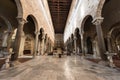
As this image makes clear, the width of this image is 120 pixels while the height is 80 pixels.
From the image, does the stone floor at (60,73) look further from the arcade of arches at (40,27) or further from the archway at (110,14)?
the archway at (110,14)

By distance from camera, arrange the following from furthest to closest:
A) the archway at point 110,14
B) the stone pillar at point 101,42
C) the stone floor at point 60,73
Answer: the archway at point 110,14 < the stone pillar at point 101,42 < the stone floor at point 60,73

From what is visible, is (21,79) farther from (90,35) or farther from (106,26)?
(90,35)

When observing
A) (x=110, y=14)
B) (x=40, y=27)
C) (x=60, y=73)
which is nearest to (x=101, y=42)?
(x=60, y=73)

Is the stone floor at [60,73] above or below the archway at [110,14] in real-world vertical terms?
below

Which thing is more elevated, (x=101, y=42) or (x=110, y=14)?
(x=110, y=14)

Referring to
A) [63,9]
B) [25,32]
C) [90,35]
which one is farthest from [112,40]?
[25,32]

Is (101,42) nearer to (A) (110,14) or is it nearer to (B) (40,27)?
(A) (110,14)

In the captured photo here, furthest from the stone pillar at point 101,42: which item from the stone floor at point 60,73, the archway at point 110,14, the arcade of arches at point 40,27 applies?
the archway at point 110,14

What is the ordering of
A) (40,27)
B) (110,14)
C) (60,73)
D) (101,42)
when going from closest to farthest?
(60,73), (101,42), (110,14), (40,27)

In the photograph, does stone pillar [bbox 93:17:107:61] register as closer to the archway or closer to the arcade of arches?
the arcade of arches

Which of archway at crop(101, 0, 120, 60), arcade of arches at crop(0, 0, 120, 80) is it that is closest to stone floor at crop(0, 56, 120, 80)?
arcade of arches at crop(0, 0, 120, 80)

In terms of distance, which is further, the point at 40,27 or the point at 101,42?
the point at 40,27

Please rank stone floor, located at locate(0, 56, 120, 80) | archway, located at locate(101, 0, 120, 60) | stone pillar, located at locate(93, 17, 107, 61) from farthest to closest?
1. archway, located at locate(101, 0, 120, 60)
2. stone pillar, located at locate(93, 17, 107, 61)
3. stone floor, located at locate(0, 56, 120, 80)

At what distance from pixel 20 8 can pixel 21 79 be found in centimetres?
499
